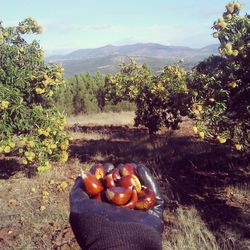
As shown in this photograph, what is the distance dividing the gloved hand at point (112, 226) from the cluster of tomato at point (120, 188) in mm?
48

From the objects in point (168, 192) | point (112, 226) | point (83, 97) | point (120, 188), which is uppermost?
point (120, 188)

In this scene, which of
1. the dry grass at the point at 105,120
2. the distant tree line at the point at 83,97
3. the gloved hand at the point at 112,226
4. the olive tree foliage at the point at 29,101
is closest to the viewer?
the gloved hand at the point at 112,226

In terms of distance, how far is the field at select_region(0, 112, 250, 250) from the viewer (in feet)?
21.0

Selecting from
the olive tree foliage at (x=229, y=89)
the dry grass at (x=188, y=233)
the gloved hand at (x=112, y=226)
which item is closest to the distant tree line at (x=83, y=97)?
the olive tree foliage at (x=229, y=89)

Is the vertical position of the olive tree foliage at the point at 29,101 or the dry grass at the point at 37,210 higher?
the olive tree foliage at the point at 29,101

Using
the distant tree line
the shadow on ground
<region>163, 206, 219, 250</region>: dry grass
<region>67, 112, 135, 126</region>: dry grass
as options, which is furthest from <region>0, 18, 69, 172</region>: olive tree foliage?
the distant tree line

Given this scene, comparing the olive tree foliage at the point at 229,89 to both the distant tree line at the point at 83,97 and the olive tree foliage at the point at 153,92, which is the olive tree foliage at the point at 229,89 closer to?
the olive tree foliage at the point at 153,92

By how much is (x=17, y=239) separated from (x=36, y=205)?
170 centimetres

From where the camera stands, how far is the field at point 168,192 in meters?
6.40

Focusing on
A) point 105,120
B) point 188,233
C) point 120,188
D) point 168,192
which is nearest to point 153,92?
point 168,192

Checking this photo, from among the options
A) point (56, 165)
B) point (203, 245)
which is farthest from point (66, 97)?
point (203, 245)

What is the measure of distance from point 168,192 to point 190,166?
2221mm

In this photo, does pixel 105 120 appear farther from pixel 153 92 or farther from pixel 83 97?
pixel 153 92

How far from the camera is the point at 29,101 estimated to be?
9.73 meters
